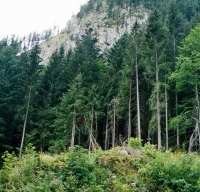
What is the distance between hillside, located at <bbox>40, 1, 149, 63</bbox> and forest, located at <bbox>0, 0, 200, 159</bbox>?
55.6m

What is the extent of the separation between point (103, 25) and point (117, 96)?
71292 mm

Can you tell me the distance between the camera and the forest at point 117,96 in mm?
20938

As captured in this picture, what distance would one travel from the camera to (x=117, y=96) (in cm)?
2642

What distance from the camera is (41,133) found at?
26297mm

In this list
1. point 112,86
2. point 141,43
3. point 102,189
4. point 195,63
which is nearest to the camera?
point 102,189

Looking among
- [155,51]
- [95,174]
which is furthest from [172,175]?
[155,51]

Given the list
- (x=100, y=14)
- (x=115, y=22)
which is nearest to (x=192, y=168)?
(x=115, y=22)

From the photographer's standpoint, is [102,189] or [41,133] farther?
[41,133]

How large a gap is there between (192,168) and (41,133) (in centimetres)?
2124

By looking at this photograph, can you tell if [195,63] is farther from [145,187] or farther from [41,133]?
[41,133]

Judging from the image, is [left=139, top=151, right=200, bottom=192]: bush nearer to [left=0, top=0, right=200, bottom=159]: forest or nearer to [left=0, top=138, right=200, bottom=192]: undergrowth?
[left=0, top=138, right=200, bottom=192]: undergrowth

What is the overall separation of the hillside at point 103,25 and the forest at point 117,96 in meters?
55.6

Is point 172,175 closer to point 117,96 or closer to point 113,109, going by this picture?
point 113,109

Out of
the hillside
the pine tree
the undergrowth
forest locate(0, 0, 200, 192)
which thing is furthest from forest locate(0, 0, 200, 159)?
the hillside
